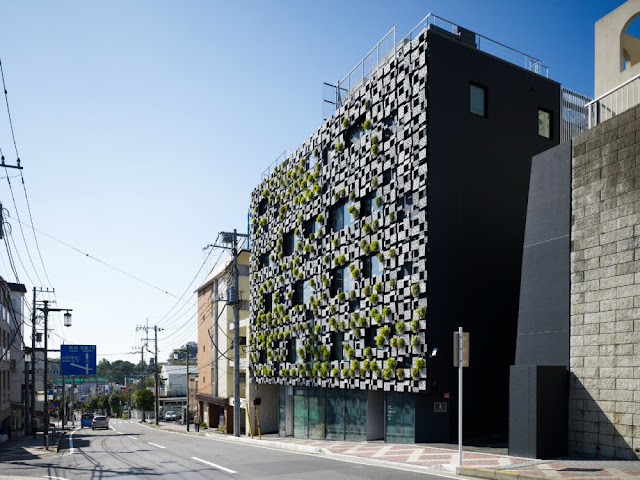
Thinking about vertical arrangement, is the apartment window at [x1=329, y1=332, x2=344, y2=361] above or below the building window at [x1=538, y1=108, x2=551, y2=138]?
below

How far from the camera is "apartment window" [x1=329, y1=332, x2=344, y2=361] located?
27986 millimetres

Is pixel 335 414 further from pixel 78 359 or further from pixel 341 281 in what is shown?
pixel 78 359

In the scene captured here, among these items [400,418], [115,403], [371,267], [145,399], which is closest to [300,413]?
[400,418]

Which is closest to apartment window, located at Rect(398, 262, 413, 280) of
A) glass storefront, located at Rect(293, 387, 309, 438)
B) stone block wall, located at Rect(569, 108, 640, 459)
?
stone block wall, located at Rect(569, 108, 640, 459)

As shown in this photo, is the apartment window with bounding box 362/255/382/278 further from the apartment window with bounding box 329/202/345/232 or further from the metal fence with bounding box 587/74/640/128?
the metal fence with bounding box 587/74/640/128


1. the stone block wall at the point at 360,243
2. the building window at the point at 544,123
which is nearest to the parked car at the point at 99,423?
the stone block wall at the point at 360,243

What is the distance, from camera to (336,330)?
2798 centimetres

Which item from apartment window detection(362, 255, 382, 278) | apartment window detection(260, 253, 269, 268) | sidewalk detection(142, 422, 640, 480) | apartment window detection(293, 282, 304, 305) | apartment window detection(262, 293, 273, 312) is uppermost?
apartment window detection(260, 253, 269, 268)

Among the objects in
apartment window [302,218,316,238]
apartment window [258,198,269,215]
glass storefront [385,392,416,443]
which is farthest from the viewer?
apartment window [258,198,269,215]

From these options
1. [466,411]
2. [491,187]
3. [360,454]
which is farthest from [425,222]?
[360,454]

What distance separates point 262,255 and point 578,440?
26.3 m

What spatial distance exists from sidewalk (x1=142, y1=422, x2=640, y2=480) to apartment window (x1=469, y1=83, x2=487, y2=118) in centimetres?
1349

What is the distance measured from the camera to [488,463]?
48.6ft

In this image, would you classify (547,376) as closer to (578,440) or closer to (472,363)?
(578,440)
